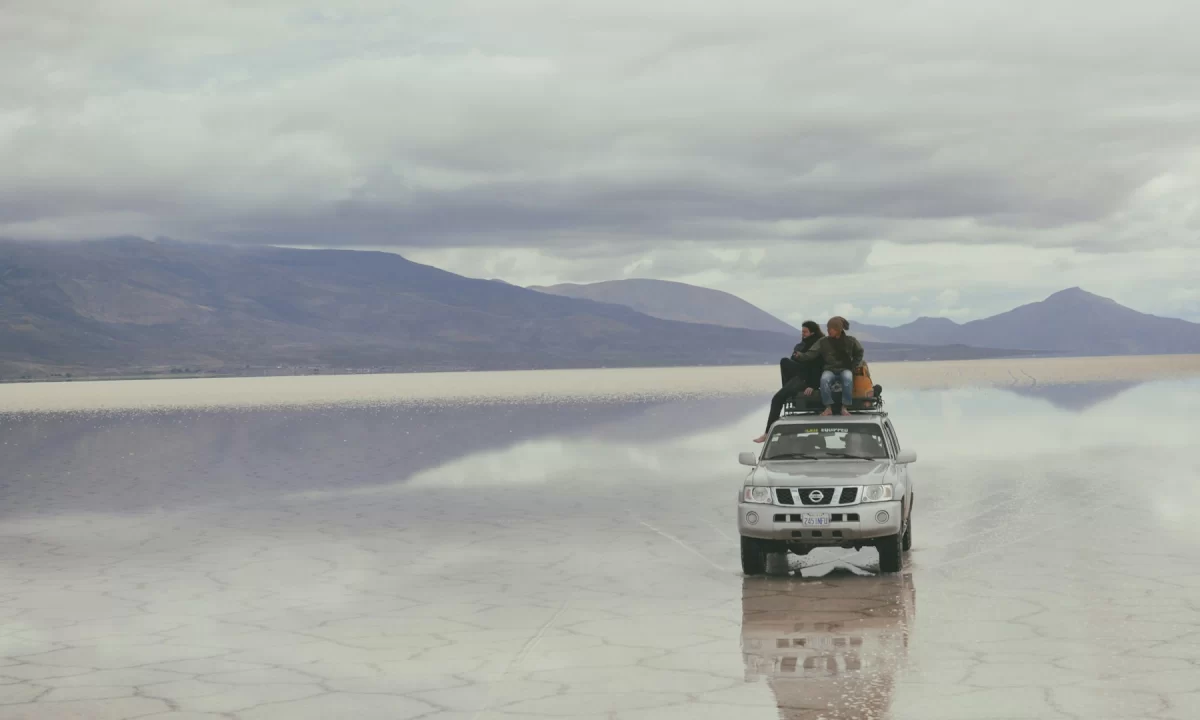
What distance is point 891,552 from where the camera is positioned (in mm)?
13188

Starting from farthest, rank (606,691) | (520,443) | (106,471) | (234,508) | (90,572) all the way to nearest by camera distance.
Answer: (520,443), (106,471), (234,508), (90,572), (606,691)

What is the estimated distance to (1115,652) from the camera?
944 centimetres

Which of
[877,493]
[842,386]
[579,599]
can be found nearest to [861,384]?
[842,386]

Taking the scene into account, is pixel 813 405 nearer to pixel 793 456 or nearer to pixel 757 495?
pixel 793 456

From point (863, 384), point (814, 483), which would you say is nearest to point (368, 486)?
point (863, 384)

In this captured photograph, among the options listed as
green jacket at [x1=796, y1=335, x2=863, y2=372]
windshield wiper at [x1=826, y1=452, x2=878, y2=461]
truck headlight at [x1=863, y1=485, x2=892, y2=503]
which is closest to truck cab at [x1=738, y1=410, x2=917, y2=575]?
truck headlight at [x1=863, y1=485, x2=892, y2=503]

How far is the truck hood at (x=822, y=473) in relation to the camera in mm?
13188

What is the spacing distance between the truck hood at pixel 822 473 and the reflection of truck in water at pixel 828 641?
92 centimetres

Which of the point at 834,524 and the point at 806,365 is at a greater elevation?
the point at 806,365

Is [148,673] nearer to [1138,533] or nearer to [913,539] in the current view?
Result: [913,539]

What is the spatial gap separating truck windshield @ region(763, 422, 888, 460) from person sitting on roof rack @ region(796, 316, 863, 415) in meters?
0.96

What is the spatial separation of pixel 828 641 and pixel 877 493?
3.32 metres

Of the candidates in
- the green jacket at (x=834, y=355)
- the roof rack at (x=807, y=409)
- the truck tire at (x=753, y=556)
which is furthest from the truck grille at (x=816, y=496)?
the green jacket at (x=834, y=355)

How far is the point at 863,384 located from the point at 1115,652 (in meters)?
7.21
